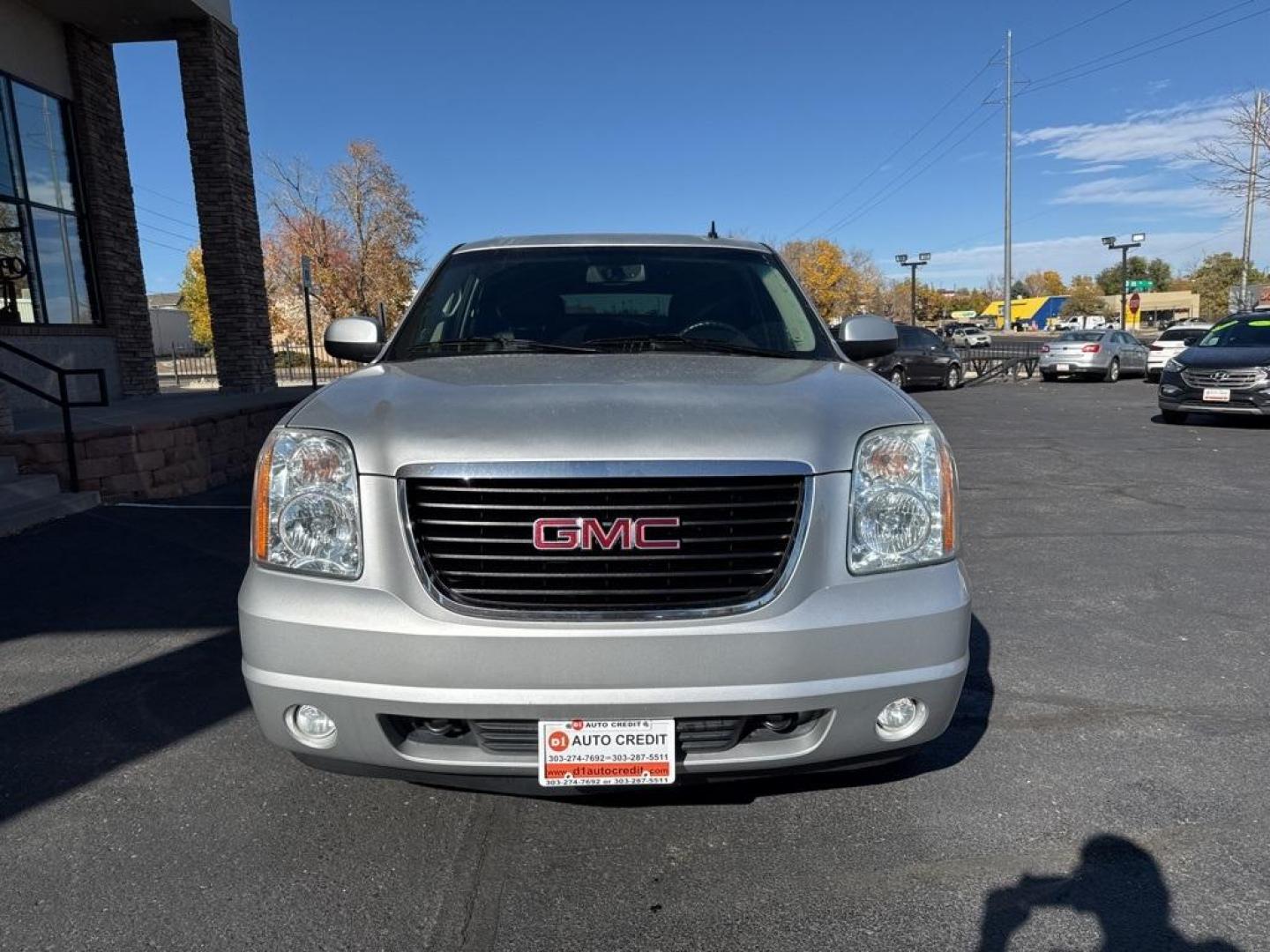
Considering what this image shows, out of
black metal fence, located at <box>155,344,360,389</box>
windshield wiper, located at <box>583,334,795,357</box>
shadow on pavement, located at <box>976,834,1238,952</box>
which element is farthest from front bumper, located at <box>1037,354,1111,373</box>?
shadow on pavement, located at <box>976,834,1238,952</box>

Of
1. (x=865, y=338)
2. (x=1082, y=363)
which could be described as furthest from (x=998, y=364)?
(x=865, y=338)

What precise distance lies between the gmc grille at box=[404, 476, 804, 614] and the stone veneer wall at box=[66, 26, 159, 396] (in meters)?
13.1

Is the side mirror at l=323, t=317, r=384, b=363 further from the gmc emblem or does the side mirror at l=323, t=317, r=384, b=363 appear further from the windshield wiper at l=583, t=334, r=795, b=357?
the gmc emblem

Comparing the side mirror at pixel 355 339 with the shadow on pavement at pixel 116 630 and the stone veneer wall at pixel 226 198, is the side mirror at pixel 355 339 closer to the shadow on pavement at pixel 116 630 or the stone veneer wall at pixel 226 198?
the shadow on pavement at pixel 116 630

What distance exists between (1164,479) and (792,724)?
772 centimetres

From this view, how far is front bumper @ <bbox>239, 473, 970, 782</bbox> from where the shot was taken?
6.64 feet

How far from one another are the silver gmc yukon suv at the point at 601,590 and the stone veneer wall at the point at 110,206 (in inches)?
502

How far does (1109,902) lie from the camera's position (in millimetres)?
2170

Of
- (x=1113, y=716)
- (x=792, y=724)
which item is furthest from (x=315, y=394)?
(x=1113, y=716)

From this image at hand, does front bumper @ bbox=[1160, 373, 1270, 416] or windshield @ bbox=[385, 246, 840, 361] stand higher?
windshield @ bbox=[385, 246, 840, 361]

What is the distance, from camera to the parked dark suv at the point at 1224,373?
11.2 m

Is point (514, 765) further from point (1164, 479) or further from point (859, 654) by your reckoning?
point (1164, 479)

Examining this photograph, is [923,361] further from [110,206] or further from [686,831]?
[686,831]

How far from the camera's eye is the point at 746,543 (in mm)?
2119
